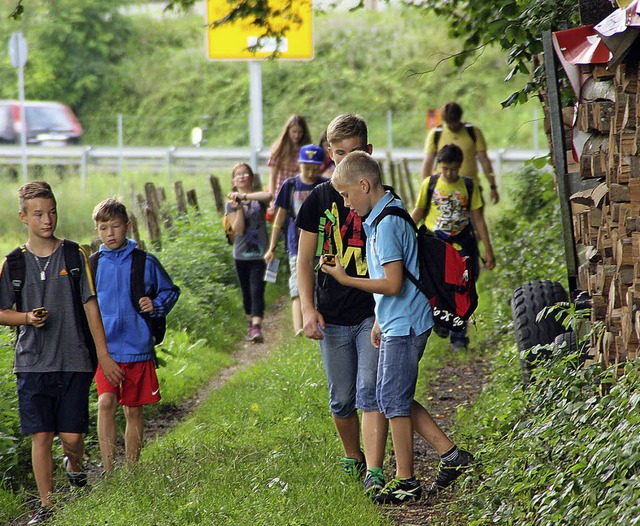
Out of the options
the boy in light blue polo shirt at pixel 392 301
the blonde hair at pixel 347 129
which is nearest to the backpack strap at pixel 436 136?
the blonde hair at pixel 347 129

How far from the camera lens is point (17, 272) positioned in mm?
6195

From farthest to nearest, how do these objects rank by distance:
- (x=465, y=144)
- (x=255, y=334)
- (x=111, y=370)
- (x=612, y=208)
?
(x=465, y=144), (x=255, y=334), (x=111, y=370), (x=612, y=208)

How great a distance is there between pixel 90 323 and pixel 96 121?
1464 inches

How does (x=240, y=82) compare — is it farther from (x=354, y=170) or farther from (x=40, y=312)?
(x=354, y=170)

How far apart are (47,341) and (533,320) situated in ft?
10.0

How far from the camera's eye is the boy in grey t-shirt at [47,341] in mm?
6195

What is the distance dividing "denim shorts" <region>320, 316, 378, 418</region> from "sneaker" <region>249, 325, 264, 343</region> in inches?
195

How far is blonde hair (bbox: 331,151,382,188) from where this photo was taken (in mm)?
5672

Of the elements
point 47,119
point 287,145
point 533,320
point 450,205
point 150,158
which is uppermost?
point 47,119

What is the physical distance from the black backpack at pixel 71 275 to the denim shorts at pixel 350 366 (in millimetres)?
1320

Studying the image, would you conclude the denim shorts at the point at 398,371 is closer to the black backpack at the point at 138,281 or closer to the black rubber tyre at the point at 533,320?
the black rubber tyre at the point at 533,320

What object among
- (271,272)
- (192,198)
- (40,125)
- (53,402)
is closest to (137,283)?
(53,402)

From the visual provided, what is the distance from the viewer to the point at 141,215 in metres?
15.0

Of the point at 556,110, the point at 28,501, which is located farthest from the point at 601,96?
the point at 28,501
